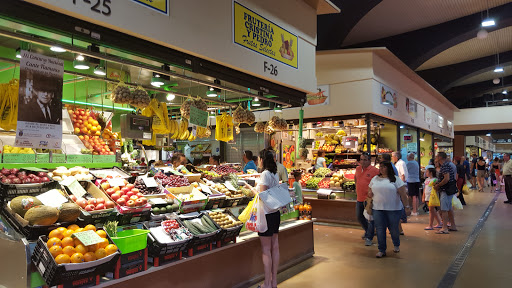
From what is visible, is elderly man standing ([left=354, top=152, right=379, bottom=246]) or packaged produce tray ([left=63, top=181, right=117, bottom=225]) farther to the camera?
elderly man standing ([left=354, top=152, right=379, bottom=246])

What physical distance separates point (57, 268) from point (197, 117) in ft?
10.2

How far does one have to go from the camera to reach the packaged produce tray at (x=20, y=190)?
3.24 m

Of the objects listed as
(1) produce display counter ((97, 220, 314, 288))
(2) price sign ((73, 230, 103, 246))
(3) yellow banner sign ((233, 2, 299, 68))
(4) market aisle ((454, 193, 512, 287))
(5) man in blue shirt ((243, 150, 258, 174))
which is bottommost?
(4) market aisle ((454, 193, 512, 287))

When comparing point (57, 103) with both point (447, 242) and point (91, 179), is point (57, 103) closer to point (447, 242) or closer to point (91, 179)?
point (91, 179)

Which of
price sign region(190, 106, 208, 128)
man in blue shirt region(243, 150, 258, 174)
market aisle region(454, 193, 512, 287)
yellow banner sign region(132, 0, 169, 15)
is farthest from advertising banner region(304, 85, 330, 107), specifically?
yellow banner sign region(132, 0, 169, 15)

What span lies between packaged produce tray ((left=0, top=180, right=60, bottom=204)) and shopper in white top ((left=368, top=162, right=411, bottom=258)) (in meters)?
4.81

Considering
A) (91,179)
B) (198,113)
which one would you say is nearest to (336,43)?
(198,113)

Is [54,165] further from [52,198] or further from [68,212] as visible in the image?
[68,212]

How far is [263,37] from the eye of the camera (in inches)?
211

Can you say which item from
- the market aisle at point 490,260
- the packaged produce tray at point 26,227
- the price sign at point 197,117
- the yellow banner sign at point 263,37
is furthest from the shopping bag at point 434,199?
the packaged produce tray at point 26,227

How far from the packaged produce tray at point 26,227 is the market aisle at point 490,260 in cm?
495

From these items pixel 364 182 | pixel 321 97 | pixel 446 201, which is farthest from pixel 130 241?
pixel 321 97

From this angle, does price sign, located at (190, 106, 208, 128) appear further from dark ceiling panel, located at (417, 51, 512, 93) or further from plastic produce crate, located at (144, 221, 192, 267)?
dark ceiling panel, located at (417, 51, 512, 93)

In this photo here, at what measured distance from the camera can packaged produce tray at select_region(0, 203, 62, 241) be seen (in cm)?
290
